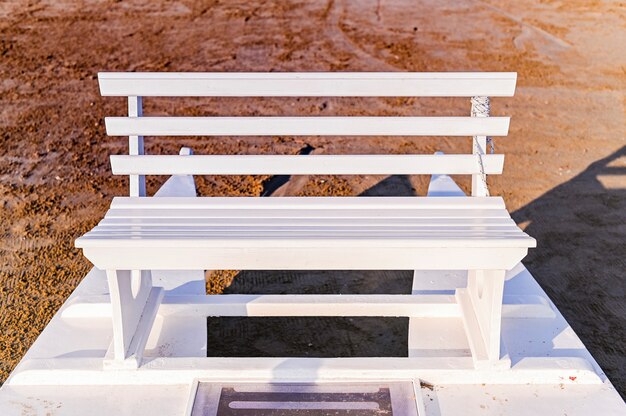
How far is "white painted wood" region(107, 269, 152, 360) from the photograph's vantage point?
2.65 metres

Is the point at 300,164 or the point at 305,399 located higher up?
the point at 300,164

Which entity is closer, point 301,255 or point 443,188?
point 301,255

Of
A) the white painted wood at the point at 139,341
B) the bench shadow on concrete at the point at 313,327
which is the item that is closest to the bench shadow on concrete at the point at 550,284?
the bench shadow on concrete at the point at 313,327

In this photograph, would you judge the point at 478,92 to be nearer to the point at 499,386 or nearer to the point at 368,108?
the point at 499,386

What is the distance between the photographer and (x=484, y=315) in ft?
9.30

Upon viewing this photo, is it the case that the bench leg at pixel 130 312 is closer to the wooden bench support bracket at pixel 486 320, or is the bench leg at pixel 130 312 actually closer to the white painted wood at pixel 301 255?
the white painted wood at pixel 301 255

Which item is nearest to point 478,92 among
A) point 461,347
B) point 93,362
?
point 461,347

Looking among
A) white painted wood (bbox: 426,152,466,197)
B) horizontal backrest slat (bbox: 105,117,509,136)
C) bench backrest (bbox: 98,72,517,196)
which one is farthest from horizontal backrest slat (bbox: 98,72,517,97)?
white painted wood (bbox: 426,152,466,197)

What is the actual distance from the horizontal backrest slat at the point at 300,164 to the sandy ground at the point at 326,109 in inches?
41.1

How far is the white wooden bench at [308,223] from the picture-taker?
2.56 meters

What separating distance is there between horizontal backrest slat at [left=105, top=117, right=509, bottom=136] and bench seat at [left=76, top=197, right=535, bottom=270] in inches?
27.0

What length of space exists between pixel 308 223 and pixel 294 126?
83 centimetres

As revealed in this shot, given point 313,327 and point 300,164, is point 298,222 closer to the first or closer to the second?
point 300,164

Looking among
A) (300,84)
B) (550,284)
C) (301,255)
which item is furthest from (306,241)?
(550,284)
